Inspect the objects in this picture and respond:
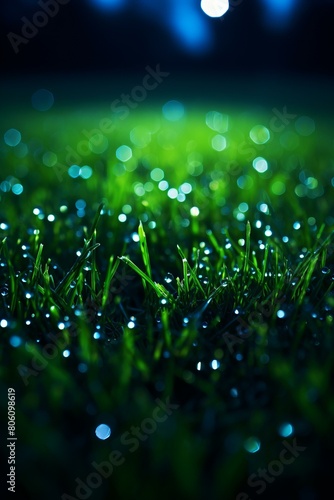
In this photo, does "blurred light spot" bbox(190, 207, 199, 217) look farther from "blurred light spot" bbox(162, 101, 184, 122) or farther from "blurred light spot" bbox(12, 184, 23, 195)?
"blurred light spot" bbox(162, 101, 184, 122)

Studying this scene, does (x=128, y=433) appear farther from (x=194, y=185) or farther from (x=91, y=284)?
(x=194, y=185)

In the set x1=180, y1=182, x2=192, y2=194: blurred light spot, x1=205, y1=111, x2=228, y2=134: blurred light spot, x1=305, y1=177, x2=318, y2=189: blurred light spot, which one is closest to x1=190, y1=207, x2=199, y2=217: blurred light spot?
x1=180, y1=182, x2=192, y2=194: blurred light spot

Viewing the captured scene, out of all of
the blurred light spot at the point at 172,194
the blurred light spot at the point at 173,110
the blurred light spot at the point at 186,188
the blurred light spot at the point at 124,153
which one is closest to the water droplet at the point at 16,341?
the blurred light spot at the point at 172,194

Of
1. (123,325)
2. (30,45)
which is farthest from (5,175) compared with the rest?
(30,45)

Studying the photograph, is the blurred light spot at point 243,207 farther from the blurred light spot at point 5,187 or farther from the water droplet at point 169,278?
the blurred light spot at point 5,187

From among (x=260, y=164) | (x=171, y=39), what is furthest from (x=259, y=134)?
(x=171, y=39)
